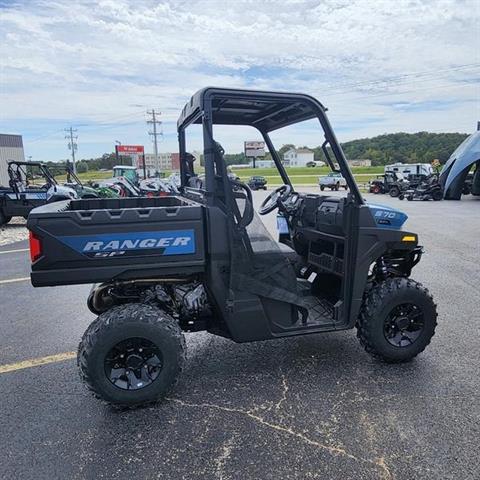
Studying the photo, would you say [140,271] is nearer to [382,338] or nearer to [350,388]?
[350,388]

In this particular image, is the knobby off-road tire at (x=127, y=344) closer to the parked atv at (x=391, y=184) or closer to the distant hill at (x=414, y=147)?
the parked atv at (x=391, y=184)

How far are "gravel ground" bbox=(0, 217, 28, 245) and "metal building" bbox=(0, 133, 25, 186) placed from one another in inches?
1173

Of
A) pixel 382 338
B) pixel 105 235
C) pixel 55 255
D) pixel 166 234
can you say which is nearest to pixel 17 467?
pixel 55 255

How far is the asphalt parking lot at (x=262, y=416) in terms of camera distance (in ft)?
7.59

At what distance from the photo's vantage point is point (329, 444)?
2.47m

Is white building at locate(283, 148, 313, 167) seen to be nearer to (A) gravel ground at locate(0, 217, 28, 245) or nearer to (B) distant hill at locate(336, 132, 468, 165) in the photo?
(A) gravel ground at locate(0, 217, 28, 245)

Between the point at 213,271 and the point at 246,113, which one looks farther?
the point at 246,113

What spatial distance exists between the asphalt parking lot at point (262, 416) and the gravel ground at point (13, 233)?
25.6 ft

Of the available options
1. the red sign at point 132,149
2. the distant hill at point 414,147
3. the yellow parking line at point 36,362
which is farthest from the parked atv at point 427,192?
the red sign at point 132,149

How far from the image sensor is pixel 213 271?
296 cm

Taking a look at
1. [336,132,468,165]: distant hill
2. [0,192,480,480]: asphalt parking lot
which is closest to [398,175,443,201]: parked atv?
[336,132,468,165]: distant hill

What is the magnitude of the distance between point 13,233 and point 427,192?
18940 millimetres

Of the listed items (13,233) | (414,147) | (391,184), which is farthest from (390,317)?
(414,147)

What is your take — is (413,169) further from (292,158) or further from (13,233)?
(292,158)
